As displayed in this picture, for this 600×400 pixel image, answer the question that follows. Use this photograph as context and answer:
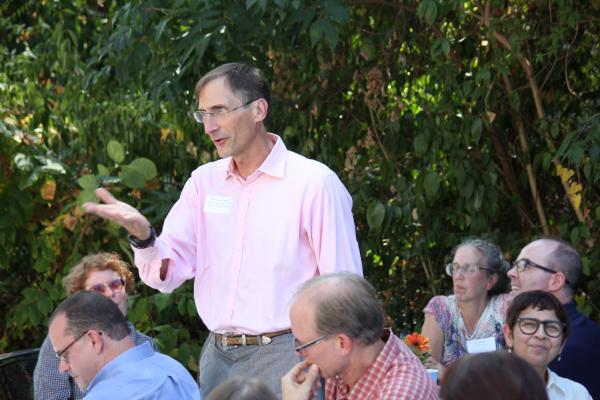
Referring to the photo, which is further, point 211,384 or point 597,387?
point 597,387

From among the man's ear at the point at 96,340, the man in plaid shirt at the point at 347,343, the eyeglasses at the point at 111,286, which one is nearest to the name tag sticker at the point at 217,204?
the man's ear at the point at 96,340

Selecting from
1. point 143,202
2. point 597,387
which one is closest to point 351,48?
point 143,202

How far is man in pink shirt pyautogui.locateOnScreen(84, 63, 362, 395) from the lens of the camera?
3535 mm

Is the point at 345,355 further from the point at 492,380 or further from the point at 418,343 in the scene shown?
the point at 418,343

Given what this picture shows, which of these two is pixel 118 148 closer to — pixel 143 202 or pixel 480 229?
pixel 143 202

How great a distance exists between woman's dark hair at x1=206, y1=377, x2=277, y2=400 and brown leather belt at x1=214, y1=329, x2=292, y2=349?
143 cm

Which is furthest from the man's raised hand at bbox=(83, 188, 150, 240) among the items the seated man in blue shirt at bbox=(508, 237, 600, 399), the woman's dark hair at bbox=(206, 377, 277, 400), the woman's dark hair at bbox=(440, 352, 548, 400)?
the seated man in blue shirt at bbox=(508, 237, 600, 399)

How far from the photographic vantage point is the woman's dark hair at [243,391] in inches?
80.0

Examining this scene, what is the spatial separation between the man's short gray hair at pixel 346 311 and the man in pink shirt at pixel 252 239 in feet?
1.75

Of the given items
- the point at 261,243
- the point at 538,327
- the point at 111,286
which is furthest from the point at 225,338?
the point at 111,286

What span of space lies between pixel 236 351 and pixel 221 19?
217 cm

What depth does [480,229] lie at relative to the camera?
6.00 m

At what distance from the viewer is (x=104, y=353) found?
10.9 feet

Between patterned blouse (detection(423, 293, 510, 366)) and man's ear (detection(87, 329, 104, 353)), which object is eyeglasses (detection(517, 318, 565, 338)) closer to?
patterned blouse (detection(423, 293, 510, 366))
